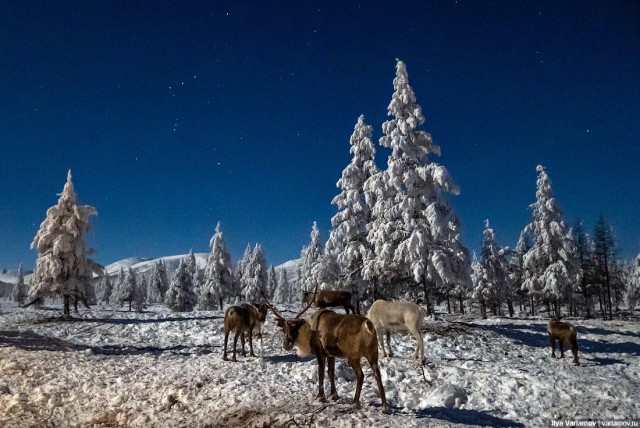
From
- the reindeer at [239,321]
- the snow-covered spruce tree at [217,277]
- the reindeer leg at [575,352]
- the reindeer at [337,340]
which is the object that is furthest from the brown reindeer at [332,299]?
the snow-covered spruce tree at [217,277]

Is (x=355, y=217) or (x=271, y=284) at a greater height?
(x=355, y=217)

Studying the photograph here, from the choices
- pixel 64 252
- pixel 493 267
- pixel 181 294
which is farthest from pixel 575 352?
pixel 181 294

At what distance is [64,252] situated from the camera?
2841 cm

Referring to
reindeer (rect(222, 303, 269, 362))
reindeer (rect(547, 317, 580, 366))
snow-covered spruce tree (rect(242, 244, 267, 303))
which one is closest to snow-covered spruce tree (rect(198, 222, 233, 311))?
snow-covered spruce tree (rect(242, 244, 267, 303))

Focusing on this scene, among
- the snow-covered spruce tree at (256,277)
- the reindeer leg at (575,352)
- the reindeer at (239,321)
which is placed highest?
the snow-covered spruce tree at (256,277)

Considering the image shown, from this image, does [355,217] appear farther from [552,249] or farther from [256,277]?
[256,277]

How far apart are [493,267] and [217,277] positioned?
34128 millimetres

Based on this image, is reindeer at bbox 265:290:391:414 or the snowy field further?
the snowy field

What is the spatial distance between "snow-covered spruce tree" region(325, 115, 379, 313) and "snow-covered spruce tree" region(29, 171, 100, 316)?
1824 cm

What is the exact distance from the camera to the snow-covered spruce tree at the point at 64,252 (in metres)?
27.8

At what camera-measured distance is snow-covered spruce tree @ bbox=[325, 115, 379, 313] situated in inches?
1023

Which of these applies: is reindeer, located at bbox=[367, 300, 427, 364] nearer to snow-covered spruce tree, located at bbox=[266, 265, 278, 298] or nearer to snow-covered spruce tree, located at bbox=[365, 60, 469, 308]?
snow-covered spruce tree, located at bbox=[365, 60, 469, 308]

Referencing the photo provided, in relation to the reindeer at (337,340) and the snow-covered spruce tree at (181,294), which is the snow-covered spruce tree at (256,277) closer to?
the snow-covered spruce tree at (181,294)

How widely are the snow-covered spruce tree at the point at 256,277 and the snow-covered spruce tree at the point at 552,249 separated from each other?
34.3 m
